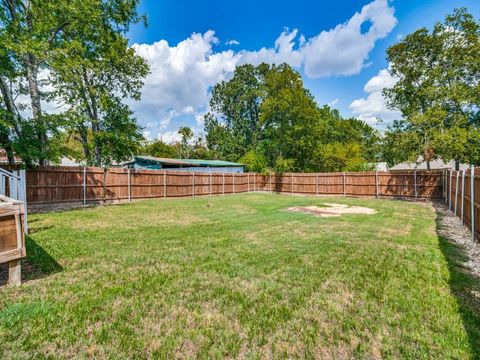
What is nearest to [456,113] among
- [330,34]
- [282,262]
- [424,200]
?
[424,200]

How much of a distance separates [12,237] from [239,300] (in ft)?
8.90

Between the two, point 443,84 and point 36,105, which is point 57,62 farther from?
point 443,84

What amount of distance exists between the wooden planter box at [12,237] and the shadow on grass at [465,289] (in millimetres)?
4516

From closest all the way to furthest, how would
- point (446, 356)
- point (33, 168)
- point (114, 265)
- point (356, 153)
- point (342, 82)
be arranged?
point (446, 356)
point (114, 265)
point (33, 168)
point (342, 82)
point (356, 153)

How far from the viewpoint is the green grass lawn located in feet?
6.93

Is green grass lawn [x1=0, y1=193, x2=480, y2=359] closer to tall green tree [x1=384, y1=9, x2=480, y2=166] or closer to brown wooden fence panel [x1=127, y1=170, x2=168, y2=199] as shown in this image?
brown wooden fence panel [x1=127, y1=170, x2=168, y2=199]

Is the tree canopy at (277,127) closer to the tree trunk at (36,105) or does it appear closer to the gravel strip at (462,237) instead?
the gravel strip at (462,237)

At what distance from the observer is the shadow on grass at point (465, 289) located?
7.53ft

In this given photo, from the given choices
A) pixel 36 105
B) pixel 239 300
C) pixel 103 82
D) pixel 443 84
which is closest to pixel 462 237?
pixel 239 300

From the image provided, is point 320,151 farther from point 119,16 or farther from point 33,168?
point 33,168

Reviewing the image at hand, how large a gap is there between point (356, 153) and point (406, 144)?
66.0 ft

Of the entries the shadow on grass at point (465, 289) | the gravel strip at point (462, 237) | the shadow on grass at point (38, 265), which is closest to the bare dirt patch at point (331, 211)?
the gravel strip at point (462, 237)

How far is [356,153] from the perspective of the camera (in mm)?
34375

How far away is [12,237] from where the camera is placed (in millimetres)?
3053
